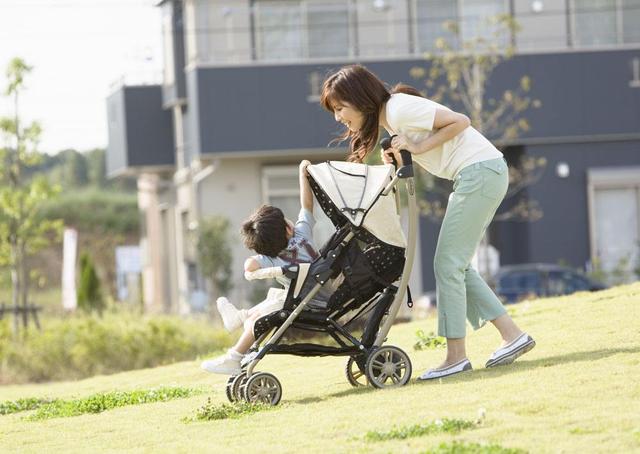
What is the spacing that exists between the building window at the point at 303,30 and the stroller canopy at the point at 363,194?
983 inches

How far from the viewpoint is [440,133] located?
8688mm

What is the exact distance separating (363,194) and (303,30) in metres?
25.3

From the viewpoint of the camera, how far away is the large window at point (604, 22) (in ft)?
111

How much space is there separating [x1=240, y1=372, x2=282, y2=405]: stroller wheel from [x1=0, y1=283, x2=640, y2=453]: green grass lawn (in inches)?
3.5

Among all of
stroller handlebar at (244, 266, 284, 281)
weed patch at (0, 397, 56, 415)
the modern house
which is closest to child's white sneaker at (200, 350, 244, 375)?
stroller handlebar at (244, 266, 284, 281)

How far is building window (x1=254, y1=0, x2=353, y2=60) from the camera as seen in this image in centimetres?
3356

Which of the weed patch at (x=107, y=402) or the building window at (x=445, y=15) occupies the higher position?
the building window at (x=445, y=15)

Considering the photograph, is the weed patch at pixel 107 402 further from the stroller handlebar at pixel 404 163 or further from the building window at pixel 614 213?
the building window at pixel 614 213

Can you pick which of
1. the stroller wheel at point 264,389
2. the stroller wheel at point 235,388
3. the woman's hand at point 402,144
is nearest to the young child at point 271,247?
the stroller wheel at point 235,388

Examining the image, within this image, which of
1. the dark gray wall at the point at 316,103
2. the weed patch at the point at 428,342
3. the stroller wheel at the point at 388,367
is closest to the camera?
the stroller wheel at the point at 388,367

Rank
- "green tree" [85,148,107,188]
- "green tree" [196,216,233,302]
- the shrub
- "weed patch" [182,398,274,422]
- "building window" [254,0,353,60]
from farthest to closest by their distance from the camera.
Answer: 1. "green tree" [85,148,107,188]
2. "building window" [254,0,353,60]
3. "green tree" [196,216,233,302]
4. the shrub
5. "weed patch" [182,398,274,422]

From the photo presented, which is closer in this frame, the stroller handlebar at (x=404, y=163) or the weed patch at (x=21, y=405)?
the stroller handlebar at (x=404, y=163)

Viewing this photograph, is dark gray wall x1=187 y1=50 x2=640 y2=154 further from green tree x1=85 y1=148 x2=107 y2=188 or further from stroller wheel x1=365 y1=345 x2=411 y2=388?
green tree x1=85 y1=148 x2=107 y2=188

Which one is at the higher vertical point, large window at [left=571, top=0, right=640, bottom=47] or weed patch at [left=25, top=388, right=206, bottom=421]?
large window at [left=571, top=0, right=640, bottom=47]
